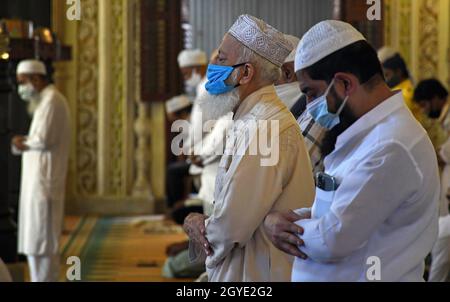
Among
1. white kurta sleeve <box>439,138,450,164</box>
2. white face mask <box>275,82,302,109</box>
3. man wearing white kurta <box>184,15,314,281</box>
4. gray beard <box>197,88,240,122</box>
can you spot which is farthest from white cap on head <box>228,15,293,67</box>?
white kurta sleeve <box>439,138,450,164</box>

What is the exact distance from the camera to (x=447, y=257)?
6156mm

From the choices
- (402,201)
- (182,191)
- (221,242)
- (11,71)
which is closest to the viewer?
(402,201)

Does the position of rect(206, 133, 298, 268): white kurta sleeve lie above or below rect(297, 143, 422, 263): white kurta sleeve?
below

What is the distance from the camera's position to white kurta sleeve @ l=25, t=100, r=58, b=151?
7.46 m

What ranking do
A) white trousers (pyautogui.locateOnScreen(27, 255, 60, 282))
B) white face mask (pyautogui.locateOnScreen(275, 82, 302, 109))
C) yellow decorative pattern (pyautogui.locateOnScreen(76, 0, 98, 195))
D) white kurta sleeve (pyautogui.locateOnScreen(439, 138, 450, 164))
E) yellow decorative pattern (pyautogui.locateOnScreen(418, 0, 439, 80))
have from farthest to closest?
yellow decorative pattern (pyautogui.locateOnScreen(76, 0, 98, 195)) < yellow decorative pattern (pyautogui.locateOnScreen(418, 0, 439, 80)) < white trousers (pyautogui.locateOnScreen(27, 255, 60, 282)) < white kurta sleeve (pyautogui.locateOnScreen(439, 138, 450, 164)) < white face mask (pyautogui.locateOnScreen(275, 82, 302, 109))

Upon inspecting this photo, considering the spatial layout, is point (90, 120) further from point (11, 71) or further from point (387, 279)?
point (387, 279)

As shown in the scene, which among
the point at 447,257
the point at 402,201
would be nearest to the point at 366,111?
the point at 402,201

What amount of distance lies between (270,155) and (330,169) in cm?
62

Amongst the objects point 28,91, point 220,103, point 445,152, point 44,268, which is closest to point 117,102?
point 28,91

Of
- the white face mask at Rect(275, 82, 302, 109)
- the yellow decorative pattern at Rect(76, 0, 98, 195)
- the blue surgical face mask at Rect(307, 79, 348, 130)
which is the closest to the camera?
the blue surgical face mask at Rect(307, 79, 348, 130)

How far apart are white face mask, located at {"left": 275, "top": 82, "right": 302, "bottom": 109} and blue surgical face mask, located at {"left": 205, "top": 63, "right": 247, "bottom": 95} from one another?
2.07 ft

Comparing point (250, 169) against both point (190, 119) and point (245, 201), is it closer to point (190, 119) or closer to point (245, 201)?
point (245, 201)

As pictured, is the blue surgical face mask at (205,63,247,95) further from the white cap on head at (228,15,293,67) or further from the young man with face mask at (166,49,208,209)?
the young man with face mask at (166,49,208,209)

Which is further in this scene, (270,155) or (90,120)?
(90,120)
